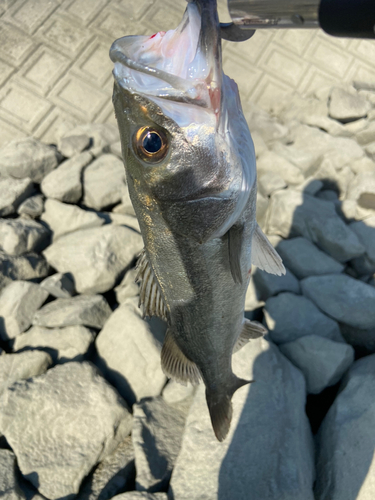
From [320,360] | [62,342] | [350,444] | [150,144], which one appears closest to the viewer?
[150,144]

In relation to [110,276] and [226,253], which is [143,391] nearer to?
[110,276]

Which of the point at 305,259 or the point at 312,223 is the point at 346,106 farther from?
the point at 305,259

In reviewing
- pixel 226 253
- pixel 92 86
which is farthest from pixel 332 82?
pixel 226 253

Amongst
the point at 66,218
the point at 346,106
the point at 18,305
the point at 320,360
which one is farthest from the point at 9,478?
the point at 346,106

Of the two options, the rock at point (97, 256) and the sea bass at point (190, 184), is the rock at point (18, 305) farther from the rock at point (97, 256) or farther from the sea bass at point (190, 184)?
the sea bass at point (190, 184)

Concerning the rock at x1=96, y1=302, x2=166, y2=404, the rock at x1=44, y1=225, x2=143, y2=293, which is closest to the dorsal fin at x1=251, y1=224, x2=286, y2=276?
the rock at x1=96, y1=302, x2=166, y2=404

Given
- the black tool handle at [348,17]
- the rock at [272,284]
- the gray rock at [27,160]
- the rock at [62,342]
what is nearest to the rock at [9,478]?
the rock at [62,342]
